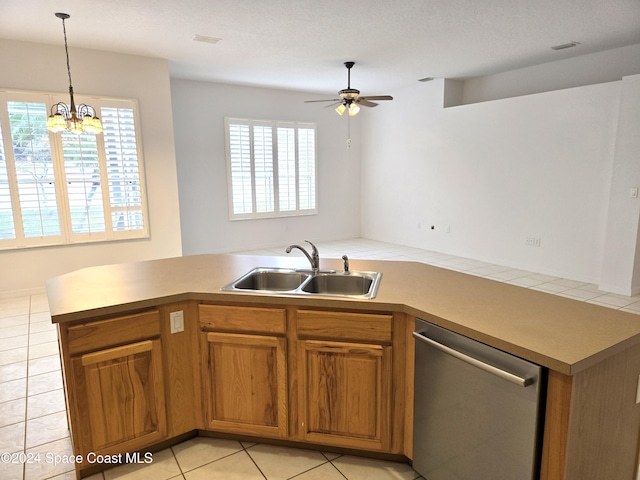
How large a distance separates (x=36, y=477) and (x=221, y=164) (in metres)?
5.83

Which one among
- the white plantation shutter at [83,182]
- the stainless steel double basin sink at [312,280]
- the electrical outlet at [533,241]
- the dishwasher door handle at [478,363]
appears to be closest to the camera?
the dishwasher door handle at [478,363]

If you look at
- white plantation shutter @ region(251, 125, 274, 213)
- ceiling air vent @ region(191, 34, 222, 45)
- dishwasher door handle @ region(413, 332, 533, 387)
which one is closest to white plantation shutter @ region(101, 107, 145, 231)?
ceiling air vent @ region(191, 34, 222, 45)

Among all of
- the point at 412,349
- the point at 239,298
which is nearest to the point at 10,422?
the point at 239,298

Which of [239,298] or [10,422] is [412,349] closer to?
[239,298]

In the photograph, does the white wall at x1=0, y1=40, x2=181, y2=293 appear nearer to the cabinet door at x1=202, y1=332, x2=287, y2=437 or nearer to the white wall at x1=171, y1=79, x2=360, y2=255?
the white wall at x1=171, y1=79, x2=360, y2=255

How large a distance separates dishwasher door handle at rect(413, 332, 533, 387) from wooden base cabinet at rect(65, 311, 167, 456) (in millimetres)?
1296

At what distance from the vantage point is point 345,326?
1.95m

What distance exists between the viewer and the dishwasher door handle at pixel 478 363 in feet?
4.54

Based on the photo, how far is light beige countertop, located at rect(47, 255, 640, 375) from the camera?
144 cm

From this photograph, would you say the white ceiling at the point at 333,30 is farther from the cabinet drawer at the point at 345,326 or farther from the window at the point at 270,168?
the cabinet drawer at the point at 345,326

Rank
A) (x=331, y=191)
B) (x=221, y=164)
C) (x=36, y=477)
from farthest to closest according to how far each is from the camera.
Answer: (x=331, y=191) < (x=221, y=164) < (x=36, y=477)

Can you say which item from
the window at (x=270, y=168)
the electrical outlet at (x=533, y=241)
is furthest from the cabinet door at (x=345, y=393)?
the window at (x=270, y=168)

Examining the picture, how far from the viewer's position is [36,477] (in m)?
2.01

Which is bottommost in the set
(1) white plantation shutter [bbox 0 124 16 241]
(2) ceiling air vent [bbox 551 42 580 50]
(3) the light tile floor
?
(3) the light tile floor
